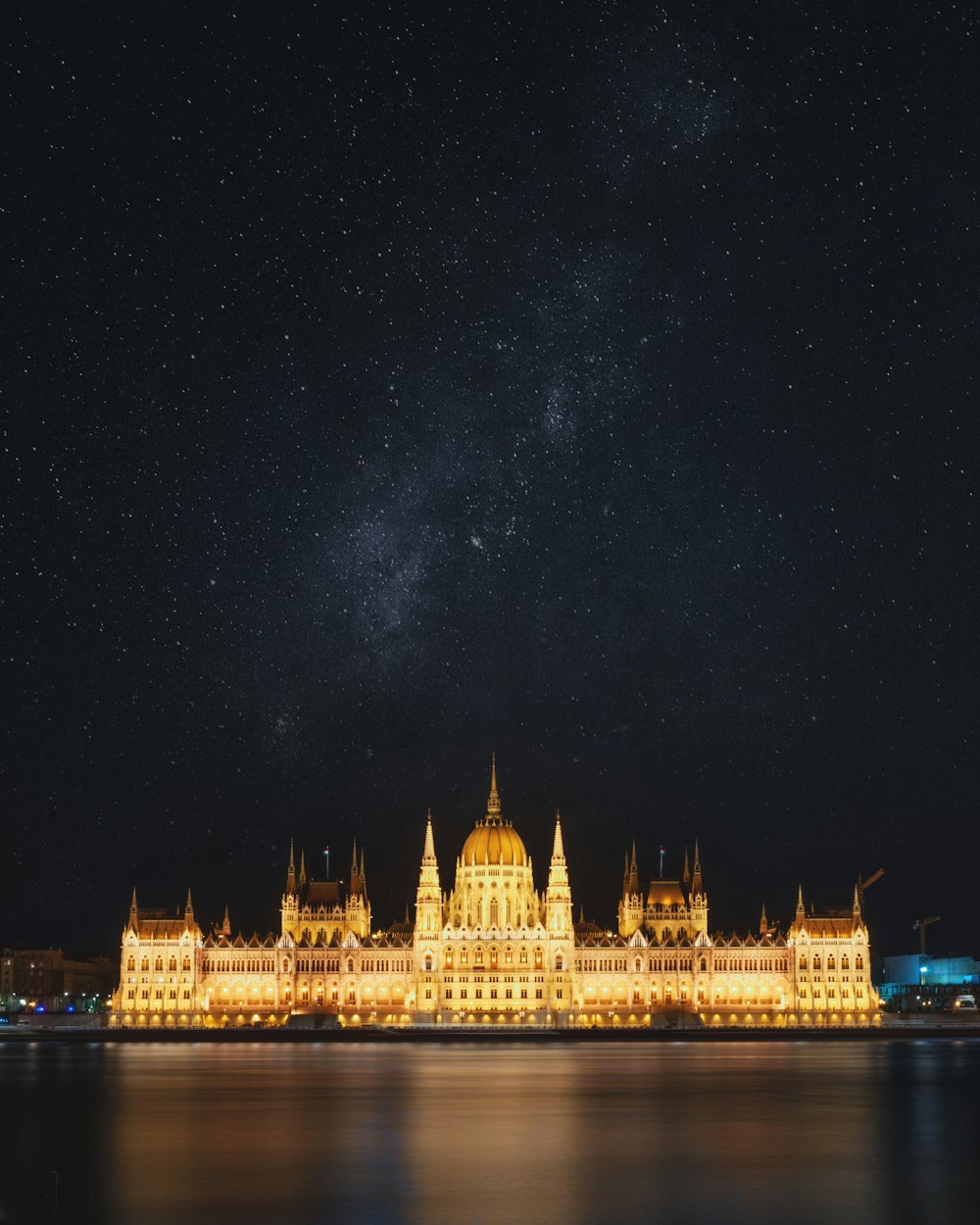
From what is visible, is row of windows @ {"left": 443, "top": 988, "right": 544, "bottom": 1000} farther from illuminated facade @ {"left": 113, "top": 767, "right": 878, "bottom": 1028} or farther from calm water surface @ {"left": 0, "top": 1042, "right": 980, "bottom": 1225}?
calm water surface @ {"left": 0, "top": 1042, "right": 980, "bottom": 1225}

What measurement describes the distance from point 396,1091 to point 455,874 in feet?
416

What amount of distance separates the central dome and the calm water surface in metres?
108

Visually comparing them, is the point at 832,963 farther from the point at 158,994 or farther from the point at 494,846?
the point at 158,994

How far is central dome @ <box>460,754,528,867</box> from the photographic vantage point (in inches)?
7259

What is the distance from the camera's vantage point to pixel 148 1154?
129ft

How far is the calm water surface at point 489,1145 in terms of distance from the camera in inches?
1225

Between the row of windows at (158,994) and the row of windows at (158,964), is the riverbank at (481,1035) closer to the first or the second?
the row of windows at (158,994)

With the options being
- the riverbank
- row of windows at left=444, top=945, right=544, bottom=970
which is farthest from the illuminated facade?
the riverbank

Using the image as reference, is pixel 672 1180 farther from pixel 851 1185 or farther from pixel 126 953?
pixel 126 953

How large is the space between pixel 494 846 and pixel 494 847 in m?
0.16

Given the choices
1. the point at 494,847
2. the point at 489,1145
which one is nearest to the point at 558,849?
the point at 494,847

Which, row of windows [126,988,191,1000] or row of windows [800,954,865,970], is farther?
row of windows [800,954,865,970]

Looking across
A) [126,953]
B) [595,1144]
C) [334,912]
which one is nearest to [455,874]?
[334,912]

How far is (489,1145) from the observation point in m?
41.2
